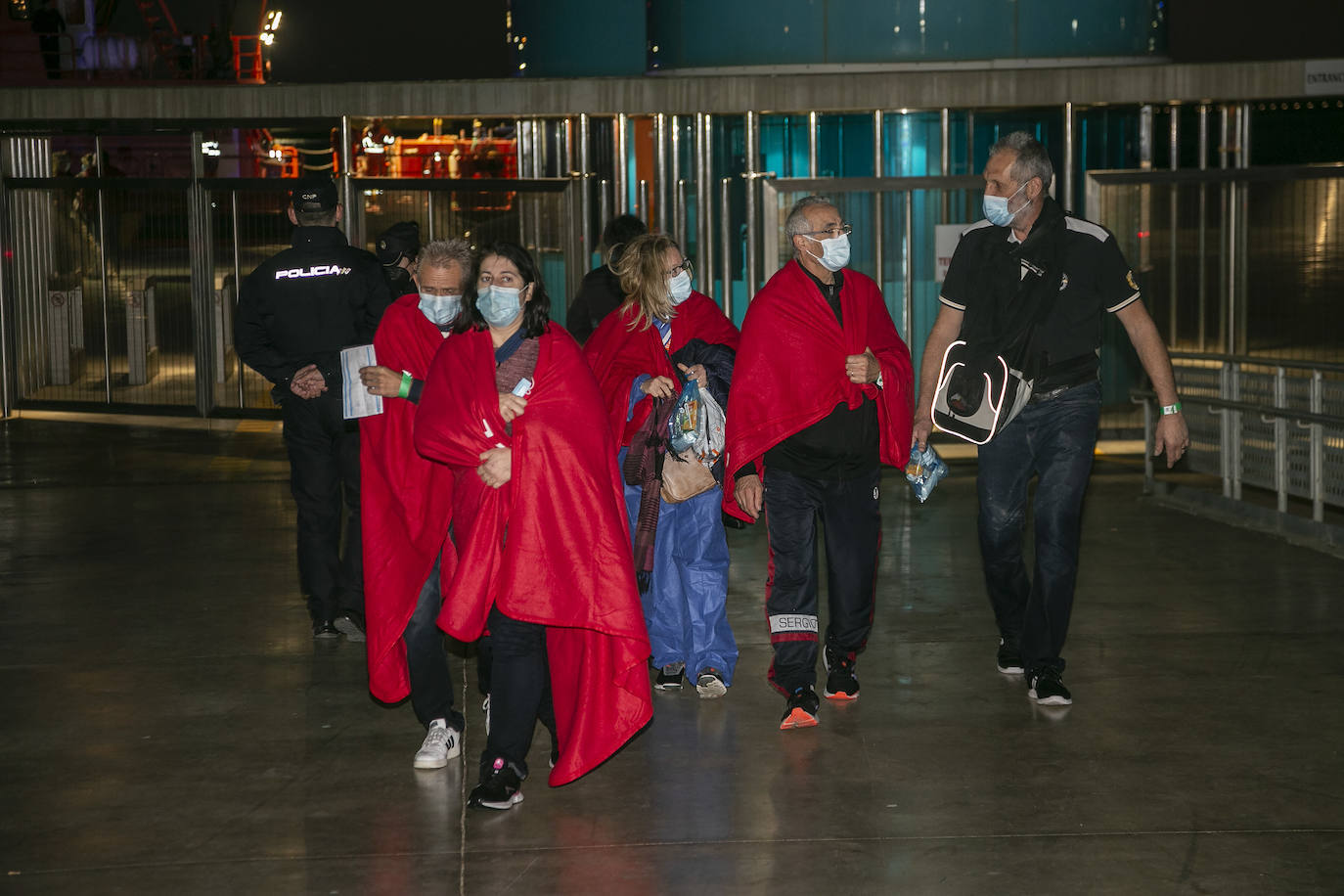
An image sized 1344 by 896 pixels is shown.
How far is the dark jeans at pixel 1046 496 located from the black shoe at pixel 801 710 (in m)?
0.94

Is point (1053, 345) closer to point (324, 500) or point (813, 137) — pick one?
point (324, 500)

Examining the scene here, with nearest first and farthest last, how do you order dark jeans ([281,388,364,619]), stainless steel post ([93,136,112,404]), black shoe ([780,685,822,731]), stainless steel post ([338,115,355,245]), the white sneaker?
the white sneaker < black shoe ([780,685,822,731]) < dark jeans ([281,388,364,619]) < stainless steel post ([338,115,355,245]) < stainless steel post ([93,136,112,404])

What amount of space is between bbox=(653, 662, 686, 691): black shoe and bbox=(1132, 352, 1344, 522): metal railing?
14.7 feet

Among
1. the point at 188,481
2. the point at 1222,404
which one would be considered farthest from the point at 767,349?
the point at 188,481

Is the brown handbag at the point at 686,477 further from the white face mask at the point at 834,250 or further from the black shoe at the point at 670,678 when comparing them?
the white face mask at the point at 834,250

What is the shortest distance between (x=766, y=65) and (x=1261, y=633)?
8.38 meters

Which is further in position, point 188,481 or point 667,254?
point 188,481

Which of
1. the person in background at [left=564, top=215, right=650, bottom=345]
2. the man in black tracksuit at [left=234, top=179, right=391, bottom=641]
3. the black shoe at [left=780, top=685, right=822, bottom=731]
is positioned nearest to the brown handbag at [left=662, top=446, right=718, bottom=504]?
the black shoe at [left=780, top=685, right=822, bottom=731]

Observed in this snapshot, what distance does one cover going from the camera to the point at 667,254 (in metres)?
6.44

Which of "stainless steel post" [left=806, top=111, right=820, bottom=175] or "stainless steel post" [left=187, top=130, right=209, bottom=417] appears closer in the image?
"stainless steel post" [left=806, top=111, right=820, bottom=175]

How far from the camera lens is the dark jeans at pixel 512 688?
5.26 meters

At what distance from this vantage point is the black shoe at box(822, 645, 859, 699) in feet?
21.3

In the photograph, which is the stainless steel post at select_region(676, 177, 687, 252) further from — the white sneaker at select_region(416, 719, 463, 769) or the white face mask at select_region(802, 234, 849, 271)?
the white sneaker at select_region(416, 719, 463, 769)

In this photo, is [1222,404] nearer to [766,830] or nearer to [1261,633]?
[1261,633]
